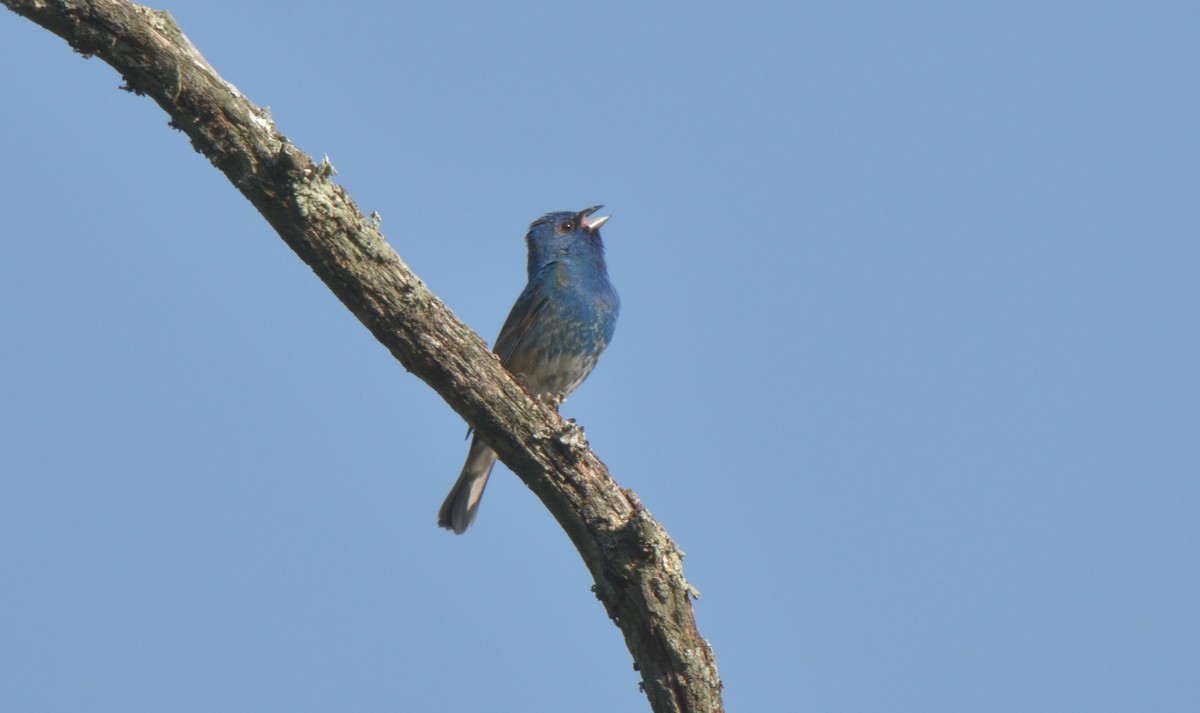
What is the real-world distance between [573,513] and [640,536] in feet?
1.18

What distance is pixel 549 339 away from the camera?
28.9 ft

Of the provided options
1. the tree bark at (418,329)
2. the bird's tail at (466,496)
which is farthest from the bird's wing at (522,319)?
the tree bark at (418,329)

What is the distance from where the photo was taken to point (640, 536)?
4.89 metres

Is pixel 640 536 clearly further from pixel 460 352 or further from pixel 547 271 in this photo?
pixel 547 271

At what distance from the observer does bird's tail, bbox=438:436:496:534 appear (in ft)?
28.6

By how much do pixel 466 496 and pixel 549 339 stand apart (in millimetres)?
1284

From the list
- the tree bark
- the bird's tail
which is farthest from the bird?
the tree bark

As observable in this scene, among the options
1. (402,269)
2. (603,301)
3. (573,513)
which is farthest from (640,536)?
(603,301)

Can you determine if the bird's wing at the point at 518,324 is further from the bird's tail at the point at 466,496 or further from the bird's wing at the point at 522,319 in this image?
the bird's tail at the point at 466,496

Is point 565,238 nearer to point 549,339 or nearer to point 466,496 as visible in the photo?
point 549,339

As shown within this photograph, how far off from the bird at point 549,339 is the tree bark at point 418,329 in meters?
3.49

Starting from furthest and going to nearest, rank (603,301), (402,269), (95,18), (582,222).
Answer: (582,222) < (603,301) < (402,269) < (95,18)

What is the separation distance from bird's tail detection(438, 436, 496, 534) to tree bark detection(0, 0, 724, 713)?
3.59m

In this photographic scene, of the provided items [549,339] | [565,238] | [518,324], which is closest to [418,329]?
[549,339]
